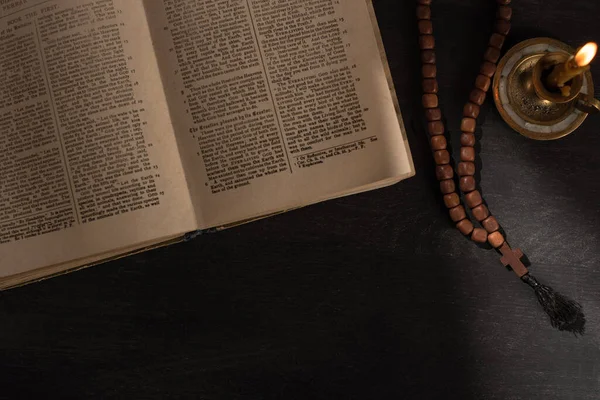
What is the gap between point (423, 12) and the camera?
2.42 ft

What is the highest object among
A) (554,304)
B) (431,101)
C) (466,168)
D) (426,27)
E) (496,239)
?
(426,27)

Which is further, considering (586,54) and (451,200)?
(451,200)

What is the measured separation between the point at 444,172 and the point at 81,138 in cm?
50

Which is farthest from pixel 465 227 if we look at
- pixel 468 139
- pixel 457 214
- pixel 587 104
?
pixel 587 104

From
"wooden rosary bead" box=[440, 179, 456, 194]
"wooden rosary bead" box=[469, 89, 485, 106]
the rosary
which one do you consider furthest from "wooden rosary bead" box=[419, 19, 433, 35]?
"wooden rosary bead" box=[440, 179, 456, 194]

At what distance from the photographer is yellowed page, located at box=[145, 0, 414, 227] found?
0.70 m

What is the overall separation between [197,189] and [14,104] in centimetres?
28

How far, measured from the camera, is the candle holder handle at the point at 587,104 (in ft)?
2.21

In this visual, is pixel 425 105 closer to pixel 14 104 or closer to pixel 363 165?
pixel 363 165

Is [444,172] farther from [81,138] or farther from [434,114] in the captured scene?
[81,138]

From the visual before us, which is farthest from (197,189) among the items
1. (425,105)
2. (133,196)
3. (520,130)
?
(520,130)

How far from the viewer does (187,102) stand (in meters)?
0.70

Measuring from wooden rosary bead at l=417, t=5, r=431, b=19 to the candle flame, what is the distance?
21cm

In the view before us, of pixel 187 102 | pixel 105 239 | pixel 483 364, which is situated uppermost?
pixel 187 102
